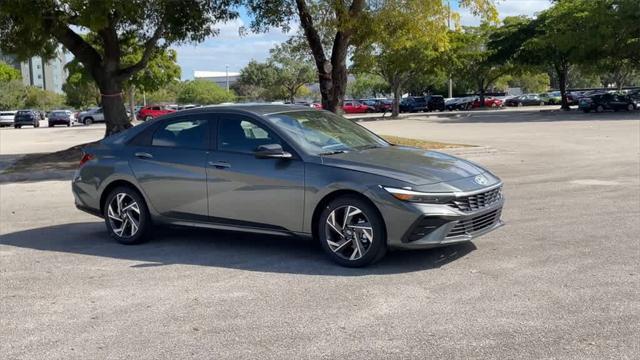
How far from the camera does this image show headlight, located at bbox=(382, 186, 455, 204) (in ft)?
19.3

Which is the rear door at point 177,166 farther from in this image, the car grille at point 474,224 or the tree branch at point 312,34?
the tree branch at point 312,34

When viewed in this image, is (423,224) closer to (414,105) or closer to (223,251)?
(223,251)

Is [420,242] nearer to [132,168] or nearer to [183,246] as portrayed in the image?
[183,246]

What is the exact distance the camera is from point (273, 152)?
21.3ft

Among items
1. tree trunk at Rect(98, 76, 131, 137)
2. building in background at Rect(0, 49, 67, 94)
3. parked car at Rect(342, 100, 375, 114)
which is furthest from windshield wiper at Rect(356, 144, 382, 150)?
building in background at Rect(0, 49, 67, 94)

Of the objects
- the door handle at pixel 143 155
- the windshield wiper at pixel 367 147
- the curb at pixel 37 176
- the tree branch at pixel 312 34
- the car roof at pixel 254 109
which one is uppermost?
the tree branch at pixel 312 34

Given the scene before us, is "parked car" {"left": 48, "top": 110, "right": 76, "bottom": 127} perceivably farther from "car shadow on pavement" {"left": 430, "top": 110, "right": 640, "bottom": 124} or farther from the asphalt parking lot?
the asphalt parking lot

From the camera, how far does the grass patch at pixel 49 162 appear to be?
15.9m

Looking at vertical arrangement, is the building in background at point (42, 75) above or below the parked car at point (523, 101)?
above

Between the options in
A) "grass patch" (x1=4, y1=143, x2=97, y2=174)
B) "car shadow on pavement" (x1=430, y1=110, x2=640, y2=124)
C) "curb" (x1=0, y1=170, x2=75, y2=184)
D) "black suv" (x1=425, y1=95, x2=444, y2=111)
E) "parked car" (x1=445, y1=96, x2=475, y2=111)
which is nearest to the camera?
"curb" (x1=0, y1=170, x2=75, y2=184)

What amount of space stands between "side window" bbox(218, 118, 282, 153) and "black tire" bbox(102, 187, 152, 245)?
1217mm

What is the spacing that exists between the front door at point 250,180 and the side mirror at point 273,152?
0.05 m

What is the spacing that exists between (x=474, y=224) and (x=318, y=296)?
1692 mm

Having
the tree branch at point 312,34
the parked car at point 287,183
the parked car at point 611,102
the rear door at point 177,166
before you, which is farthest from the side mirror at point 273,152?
the parked car at point 611,102
